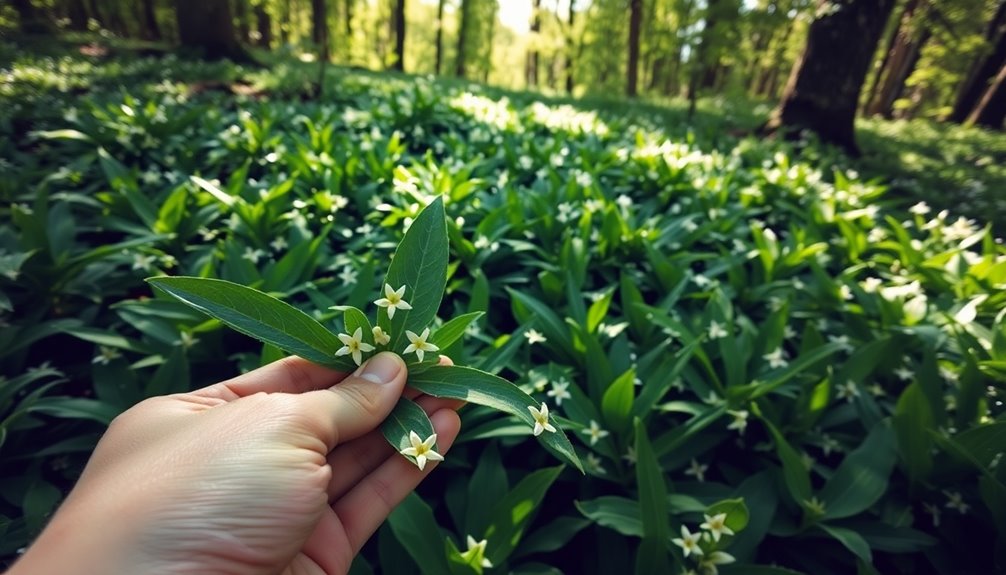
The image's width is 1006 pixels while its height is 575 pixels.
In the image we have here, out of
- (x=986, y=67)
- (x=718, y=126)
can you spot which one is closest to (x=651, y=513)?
(x=718, y=126)

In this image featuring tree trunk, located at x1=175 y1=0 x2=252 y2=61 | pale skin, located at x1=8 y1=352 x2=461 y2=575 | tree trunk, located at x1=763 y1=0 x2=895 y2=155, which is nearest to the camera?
pale skin, located at x1=8 y1=352 x2=461 y2=575

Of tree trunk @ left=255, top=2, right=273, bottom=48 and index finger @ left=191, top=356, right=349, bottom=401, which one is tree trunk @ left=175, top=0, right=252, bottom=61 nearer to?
index finger @ left=191, top=356, right=349, bottom=401

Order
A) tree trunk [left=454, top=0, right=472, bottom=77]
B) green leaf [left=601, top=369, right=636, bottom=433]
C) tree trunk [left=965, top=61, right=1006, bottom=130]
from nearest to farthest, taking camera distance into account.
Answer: green leaf [left=601, top=369, right=636, bottom=433], tree trunk [left=965, top=61, right=1006, bottom=130], tree trunk [left=454, top=0, right=472, bottom=77]

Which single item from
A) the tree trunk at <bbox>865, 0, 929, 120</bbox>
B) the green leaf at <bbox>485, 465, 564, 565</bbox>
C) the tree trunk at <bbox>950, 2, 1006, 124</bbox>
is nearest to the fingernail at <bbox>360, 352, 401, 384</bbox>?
the green leaf at <bbox>485, 465, 564, 565</bbox>

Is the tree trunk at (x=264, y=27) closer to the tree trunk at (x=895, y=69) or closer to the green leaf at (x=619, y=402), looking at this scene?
the green leaf at (x=619, y=402)

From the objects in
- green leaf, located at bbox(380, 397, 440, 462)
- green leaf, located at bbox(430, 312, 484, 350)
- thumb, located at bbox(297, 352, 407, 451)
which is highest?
green leaf, located at bbox(430, 312, 484, 350)

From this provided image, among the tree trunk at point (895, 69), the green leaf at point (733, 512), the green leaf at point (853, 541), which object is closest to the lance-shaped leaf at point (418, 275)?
the green leaf at point (733, 512)

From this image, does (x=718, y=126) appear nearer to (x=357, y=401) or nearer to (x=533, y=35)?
(x=357, y=401)

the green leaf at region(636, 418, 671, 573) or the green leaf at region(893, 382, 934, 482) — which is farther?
the green leaf at region(893, 382, 934, 482)
